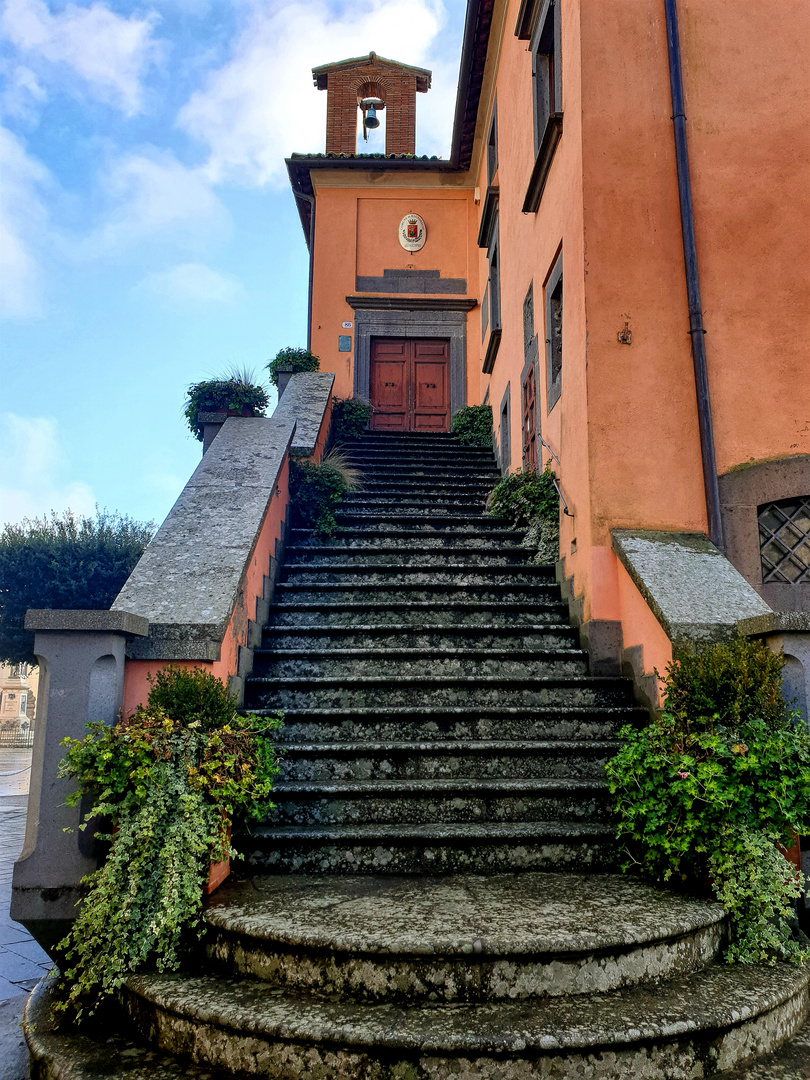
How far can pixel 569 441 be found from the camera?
5434 mm

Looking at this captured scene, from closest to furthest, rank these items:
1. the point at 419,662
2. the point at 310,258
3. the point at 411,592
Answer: the point at 419,662 < the point at 411,592 < the point at 310,258

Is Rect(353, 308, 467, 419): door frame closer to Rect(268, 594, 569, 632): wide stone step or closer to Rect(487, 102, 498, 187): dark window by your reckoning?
Rect(487, 102, 498, 187): dark window

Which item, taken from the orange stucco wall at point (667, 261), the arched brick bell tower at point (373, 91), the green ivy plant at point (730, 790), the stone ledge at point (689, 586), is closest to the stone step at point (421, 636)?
the orange stucco wall at point (667, 261)

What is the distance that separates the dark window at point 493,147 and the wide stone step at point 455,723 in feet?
28.0

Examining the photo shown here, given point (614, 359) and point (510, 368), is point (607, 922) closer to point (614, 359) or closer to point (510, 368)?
point (614, 359)

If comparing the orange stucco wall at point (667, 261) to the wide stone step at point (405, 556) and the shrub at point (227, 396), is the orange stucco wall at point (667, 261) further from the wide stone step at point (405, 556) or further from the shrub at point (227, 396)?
the shrub at point (227, 396)

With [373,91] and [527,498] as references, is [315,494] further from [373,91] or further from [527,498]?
[373,91]

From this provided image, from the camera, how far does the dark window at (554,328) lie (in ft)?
20.2

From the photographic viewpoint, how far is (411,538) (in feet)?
21.1

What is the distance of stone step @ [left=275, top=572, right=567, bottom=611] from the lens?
17.9 feet

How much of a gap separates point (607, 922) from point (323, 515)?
168 inches

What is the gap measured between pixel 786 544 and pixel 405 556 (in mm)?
2610

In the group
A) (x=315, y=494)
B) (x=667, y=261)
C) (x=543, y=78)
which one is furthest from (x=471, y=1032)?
(x=543, y=78)

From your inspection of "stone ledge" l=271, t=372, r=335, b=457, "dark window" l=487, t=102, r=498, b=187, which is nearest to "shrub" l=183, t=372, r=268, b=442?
"stone ledge" l=271, t=372, r=335, b=457
